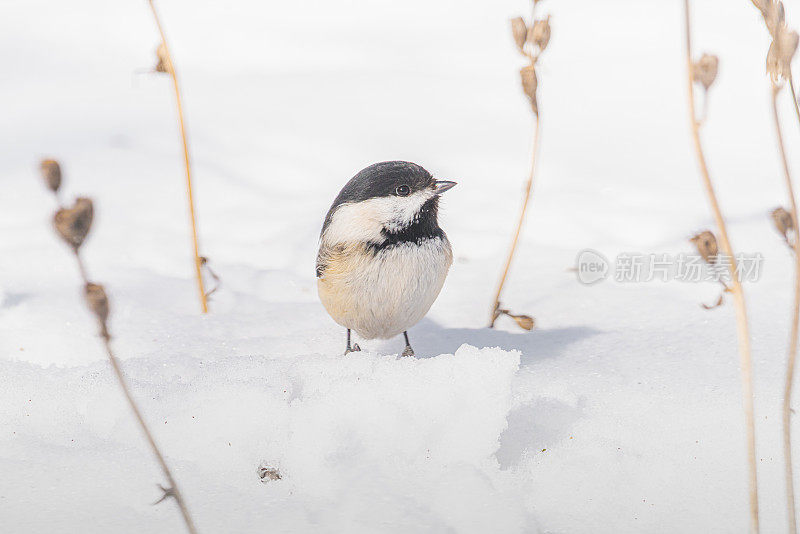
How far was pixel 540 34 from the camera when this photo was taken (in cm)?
261

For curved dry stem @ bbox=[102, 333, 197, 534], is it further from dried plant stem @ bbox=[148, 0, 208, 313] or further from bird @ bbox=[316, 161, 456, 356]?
dried plant stem @ bbox=[148, 0, 208, 313]

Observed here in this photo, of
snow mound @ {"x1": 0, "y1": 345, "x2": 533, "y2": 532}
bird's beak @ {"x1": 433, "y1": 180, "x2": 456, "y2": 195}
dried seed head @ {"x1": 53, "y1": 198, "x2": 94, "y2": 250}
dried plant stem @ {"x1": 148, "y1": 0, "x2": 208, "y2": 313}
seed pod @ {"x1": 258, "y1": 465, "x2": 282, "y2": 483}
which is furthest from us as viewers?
dried plant stem @ {"x1": 148, "y1": 0, "x2": 208, "y2": 313}

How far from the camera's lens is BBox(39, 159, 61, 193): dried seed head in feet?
4.47

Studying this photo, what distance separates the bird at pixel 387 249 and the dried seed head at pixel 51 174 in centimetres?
137

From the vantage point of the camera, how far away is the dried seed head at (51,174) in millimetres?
1363

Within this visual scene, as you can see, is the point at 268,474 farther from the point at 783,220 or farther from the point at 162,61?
the point at 162,61

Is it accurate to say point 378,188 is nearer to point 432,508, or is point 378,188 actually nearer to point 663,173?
point 432,508

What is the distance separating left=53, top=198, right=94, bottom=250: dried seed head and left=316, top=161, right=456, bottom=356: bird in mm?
1376

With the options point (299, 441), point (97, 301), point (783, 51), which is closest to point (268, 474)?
point (299, 441)

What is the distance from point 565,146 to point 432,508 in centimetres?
409

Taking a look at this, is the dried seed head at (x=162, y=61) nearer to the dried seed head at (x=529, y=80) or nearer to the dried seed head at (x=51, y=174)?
the dried seed head at (x=529, y=80)

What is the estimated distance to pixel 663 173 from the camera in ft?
17.3

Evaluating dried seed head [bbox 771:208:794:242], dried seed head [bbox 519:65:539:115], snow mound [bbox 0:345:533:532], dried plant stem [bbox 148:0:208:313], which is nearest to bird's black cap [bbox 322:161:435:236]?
dried seed head [bbox 519:65:539:115]

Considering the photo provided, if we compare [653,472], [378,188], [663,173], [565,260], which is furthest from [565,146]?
[653,472]
